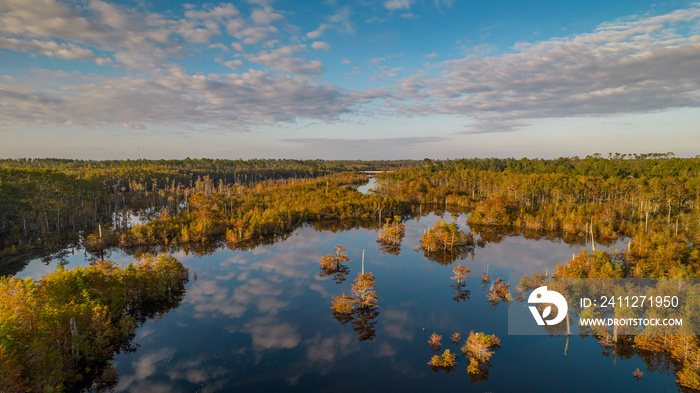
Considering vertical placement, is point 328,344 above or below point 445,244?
below

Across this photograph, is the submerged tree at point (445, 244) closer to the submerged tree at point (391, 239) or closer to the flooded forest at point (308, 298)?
the flooded forest at point (308, 298)

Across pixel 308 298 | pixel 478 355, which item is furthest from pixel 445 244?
pixel 478 355

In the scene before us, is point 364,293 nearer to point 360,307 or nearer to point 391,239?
point 360,307

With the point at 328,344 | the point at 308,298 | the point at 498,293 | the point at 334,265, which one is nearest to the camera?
the point at 328,344

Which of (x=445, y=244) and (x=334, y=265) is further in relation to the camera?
(x=445, y=244)

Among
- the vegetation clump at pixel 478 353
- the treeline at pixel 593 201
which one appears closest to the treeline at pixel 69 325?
the vegetation clump at pixel 478 353

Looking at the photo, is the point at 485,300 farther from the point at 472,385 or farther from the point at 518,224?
the point at 518,224
